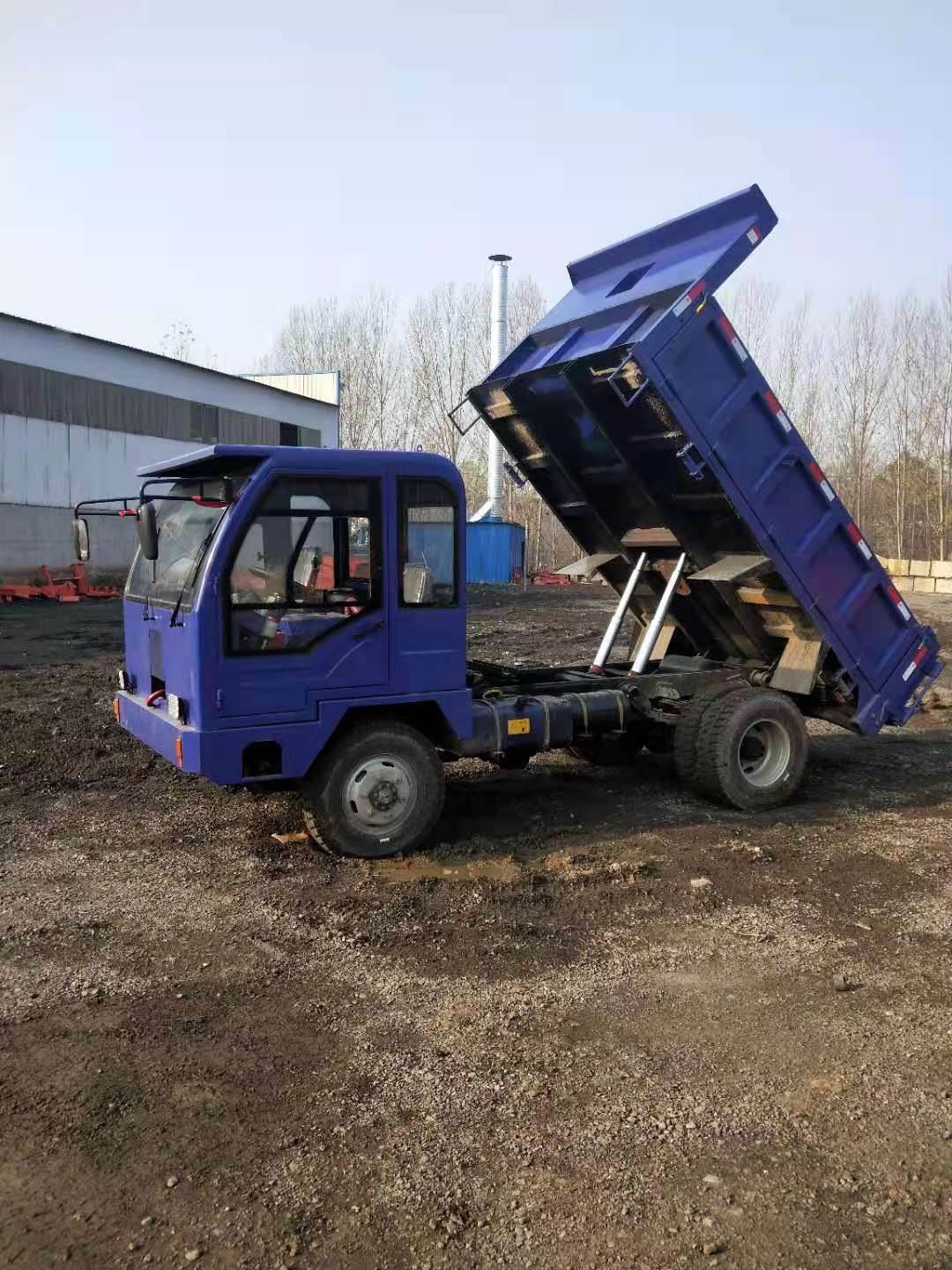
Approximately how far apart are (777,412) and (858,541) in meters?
1.16

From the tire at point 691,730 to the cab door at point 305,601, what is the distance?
8.14ft

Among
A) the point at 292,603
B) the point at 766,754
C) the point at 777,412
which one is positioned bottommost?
the point at 766,754

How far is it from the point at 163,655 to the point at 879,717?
5234mm

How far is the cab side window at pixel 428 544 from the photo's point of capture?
5.72 m

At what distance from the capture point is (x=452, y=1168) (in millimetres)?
3082

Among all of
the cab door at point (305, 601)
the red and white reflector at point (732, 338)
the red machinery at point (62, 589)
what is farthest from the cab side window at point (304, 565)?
the red machinery at point (62, 589)

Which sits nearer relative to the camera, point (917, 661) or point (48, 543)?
point (917, 661)

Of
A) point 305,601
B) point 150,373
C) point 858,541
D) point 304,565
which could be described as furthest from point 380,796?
point 150,373

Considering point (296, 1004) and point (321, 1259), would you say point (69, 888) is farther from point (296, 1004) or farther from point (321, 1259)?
point (321, 1259)

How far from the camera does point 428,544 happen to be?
5781 millimetres

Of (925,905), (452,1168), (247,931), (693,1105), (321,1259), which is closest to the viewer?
(321,1259)

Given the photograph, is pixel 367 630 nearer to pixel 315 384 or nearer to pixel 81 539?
pixel 81 539

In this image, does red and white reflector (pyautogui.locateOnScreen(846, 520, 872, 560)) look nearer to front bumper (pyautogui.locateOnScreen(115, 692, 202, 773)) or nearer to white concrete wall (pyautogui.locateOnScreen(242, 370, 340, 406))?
front bumper (pyautogui.locateOnScreen(115, 692, 202, 773))

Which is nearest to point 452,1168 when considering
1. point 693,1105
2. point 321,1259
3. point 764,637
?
point 321,1259
